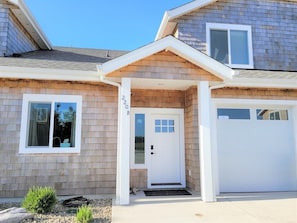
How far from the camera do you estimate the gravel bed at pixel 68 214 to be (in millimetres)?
4395

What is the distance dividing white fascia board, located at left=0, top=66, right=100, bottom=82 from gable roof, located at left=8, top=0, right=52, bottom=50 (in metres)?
3.33

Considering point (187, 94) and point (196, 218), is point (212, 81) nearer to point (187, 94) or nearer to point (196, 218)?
point (187, 94)

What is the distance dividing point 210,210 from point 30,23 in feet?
28.4

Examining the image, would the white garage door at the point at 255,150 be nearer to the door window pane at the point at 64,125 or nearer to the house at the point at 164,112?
the house at the point at 164,112

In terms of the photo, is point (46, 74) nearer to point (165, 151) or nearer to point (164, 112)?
point (164, 112)

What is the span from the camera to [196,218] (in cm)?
460

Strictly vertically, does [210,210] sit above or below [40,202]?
below

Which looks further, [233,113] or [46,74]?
[233,113]

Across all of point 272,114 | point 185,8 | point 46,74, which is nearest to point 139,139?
point 46,74

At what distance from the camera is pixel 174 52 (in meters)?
5.98

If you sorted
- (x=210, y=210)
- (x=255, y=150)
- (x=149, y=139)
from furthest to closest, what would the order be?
(x=149, y=139) → (x=255, y=150) → (x=210, y=210)

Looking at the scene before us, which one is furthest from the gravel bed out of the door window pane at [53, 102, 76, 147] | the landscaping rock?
the door window pane at [53, 102, 76, 147]

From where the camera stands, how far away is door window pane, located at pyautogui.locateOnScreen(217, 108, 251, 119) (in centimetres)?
719

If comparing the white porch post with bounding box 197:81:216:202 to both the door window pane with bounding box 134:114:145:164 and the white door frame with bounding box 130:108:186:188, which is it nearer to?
the white door frame with bounding box 130:108:186:188
